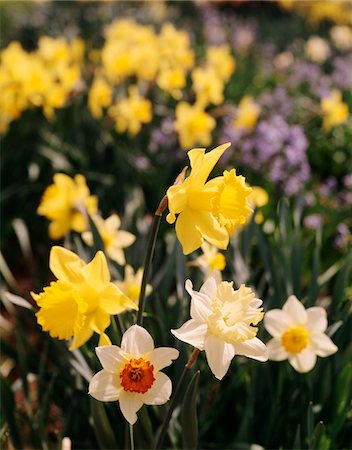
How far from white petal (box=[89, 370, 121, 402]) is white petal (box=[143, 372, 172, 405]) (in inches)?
2.3

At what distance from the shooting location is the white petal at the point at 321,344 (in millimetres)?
1613

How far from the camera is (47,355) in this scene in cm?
192

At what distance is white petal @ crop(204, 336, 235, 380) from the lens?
1.14 metres

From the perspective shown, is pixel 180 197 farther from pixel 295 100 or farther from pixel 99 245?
pixel 295 100

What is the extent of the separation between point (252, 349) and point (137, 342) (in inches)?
8.7

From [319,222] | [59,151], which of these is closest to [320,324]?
[319,222]

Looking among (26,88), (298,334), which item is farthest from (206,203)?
(26,88)

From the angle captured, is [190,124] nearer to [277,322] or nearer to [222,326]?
[277,322]

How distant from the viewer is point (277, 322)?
1.62 metres

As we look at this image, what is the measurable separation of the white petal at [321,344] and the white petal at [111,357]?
0.65 metres

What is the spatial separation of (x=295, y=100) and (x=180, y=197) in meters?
3.80

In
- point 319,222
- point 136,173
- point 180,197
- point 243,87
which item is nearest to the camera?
point 180,197

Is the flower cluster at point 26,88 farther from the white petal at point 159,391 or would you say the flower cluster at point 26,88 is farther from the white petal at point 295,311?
the white petal at point 159,391

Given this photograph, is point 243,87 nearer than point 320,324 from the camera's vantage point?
No
